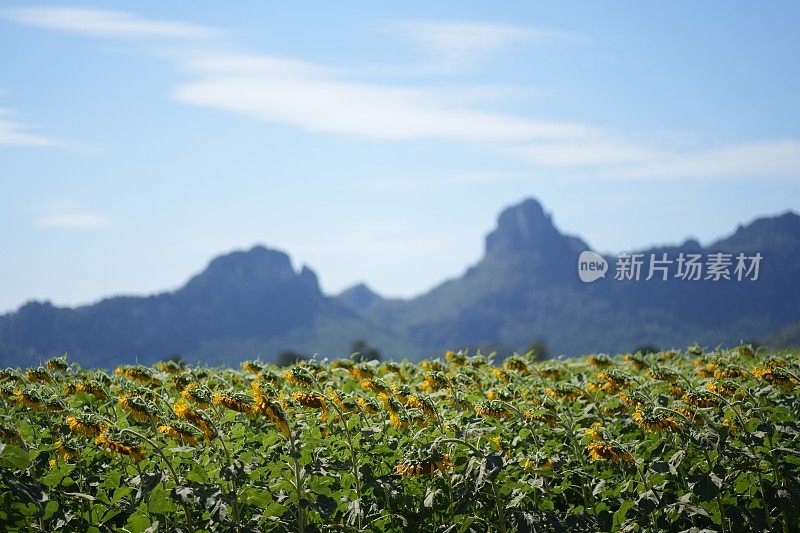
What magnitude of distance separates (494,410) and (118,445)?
110 inches

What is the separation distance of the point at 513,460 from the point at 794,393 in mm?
4068

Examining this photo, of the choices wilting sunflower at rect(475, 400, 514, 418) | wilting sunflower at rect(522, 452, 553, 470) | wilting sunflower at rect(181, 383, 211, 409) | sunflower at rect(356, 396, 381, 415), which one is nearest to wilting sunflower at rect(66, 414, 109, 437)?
wilting sunflower at rect(181, 383, 211, 409)

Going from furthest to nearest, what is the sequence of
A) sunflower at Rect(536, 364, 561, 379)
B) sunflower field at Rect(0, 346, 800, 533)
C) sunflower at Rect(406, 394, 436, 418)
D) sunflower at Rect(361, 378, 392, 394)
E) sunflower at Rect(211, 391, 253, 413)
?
1. sunflower at Rect(536, 364, 561, 379)
2. sunflower at Rect(361, 378, 392, 394)
3. sunflower at Rect(406, 394, 436, 418)
4. sunflower at Rect(211, 391, 253, 413)
5. sunflower field at Rect(0, 346, 800, 533)

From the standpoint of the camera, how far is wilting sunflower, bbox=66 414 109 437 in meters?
6.69

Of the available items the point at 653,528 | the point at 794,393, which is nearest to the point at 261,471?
the point at 653,528

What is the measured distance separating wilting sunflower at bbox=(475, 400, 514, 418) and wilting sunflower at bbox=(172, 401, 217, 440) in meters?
2.12

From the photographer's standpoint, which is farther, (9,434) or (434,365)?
(434,365)

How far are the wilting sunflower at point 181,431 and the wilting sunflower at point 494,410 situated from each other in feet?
7.07

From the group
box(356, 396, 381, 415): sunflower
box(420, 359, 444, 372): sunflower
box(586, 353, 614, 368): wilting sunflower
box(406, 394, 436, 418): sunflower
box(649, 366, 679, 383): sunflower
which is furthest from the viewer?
box(586, 353, 614, 368): wilting sunflower

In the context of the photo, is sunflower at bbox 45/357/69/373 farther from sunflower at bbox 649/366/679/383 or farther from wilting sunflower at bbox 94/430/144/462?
sunflower at bbox 649/366/679/383

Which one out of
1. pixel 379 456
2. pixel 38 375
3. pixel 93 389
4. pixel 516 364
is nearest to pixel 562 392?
pixel 516 364

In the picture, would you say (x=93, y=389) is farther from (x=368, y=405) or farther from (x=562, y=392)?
(x=562, y=392)

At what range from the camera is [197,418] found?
21.0 ft

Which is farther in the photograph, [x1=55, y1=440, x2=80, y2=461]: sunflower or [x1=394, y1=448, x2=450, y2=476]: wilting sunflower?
[x1=55, y1=440, x2=80, y2=461]: sunflower
